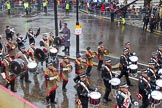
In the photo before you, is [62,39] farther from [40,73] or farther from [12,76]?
[12,76]

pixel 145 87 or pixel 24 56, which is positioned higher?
pixel 24 56

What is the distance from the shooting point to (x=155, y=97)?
37.0 ft

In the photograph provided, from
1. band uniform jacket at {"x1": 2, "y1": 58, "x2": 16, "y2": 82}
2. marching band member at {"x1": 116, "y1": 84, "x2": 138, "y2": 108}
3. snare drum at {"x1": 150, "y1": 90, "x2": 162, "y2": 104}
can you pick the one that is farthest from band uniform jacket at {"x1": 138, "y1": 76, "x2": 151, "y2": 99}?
band uniform jacket at {"x1": 2, "y1": 58, "x2": 16, "y2": 82}

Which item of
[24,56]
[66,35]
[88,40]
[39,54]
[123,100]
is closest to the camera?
[123,100]

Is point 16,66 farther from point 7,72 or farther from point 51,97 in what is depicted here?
point 51,97

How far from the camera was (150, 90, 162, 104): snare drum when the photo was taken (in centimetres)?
1126

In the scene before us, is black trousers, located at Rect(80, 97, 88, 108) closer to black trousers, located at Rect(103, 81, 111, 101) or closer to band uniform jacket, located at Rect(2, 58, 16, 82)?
black trousers, located at Rect(103, 81, 111, 101)

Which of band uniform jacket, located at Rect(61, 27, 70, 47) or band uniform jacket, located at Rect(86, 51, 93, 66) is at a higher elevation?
band uniform jacket, located at Rect(61, 27, 70, 47)

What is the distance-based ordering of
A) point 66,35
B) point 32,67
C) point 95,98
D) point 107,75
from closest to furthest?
1. point 95,98
2. point 107,75
3. point 32,67
4. point 66,35

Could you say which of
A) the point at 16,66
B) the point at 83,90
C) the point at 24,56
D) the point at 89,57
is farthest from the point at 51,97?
the point at 89,57

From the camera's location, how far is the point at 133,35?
26062mm

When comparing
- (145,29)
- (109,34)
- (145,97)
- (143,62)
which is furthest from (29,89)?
(145,29)

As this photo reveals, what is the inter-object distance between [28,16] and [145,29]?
14.0 m

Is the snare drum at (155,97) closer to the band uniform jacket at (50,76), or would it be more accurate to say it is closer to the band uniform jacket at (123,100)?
the band uniform jacket at (123,100)
